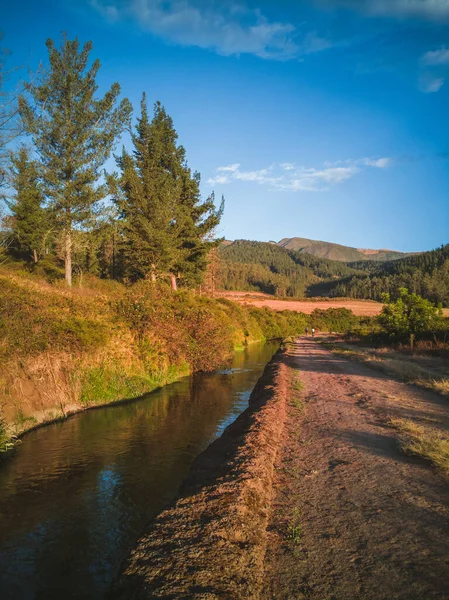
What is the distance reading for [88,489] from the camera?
688 cm

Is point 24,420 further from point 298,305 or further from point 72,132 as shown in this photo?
point 298,305

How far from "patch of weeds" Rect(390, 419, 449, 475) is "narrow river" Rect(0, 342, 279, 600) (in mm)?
4697

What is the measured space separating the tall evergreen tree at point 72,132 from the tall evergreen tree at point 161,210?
488 centimetres

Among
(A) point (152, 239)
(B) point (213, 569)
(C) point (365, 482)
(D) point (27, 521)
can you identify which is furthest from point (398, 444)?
(A) point (152, 239)

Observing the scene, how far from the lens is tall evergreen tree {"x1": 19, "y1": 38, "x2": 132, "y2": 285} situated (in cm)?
2028

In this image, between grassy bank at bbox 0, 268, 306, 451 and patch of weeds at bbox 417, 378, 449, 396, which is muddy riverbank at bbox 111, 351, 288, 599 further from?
patch of weeds at bbox 417, 378, 449, 396

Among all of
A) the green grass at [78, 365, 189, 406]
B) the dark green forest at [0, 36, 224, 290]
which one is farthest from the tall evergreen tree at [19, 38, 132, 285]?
the green grass at [78, 365, 189, 406]

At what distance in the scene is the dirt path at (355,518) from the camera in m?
3.26

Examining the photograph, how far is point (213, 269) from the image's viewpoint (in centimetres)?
5534

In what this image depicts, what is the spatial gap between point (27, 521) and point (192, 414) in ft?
22.9

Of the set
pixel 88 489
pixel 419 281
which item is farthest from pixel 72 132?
pixel 419 281

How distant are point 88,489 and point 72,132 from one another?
21413mm

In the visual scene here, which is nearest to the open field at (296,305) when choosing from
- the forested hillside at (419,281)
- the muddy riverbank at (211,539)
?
the forested hillside at (419,281)

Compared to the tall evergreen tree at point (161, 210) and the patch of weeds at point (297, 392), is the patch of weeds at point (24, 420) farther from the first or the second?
the tall evergreen tree at point (161, 210)
